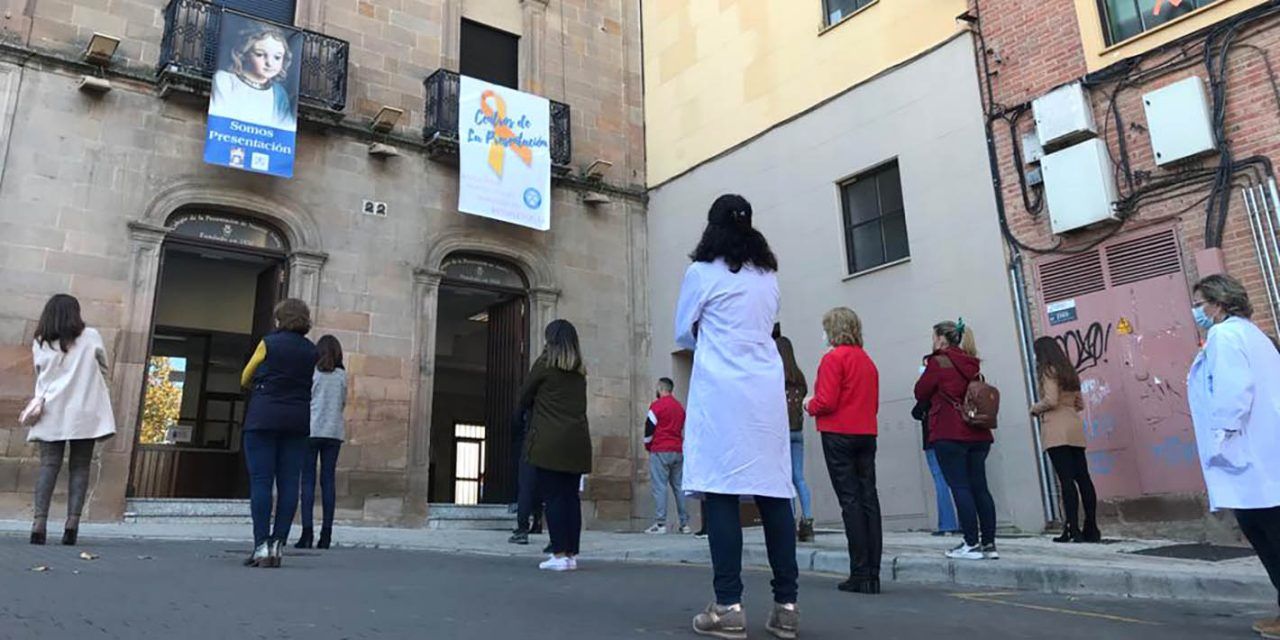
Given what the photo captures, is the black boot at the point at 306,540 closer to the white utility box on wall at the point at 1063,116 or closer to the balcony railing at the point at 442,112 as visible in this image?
the balcony railing at the point at 442,112

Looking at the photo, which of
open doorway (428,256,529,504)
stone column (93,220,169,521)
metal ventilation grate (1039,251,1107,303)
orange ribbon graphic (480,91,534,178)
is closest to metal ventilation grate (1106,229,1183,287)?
metal ventilation grate (1039,251,1107,303)

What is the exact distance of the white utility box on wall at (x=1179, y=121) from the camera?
Result: 26.5 feet

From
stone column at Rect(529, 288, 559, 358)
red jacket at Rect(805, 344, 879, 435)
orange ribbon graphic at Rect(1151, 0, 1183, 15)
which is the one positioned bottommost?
red jacket at Rect(805, 344, 879, 435)

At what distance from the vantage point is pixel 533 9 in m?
14.5

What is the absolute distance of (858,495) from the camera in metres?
4.99

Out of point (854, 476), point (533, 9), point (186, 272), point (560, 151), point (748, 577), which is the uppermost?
point (533, 9)

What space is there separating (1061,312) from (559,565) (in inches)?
238

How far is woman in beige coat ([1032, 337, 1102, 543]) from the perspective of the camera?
7359 millimetres

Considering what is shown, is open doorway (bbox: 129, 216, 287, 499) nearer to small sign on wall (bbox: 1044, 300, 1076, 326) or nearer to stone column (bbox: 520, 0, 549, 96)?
stone column (bbox: 520, 0, 549, 96)

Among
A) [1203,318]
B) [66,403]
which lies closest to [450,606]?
[1203,318]

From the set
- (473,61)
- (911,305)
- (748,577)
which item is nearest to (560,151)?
(473,61)

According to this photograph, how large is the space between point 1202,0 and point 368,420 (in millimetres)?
10453

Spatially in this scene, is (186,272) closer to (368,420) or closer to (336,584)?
(368,420)

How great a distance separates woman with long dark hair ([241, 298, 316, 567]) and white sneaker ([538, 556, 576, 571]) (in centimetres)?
165
